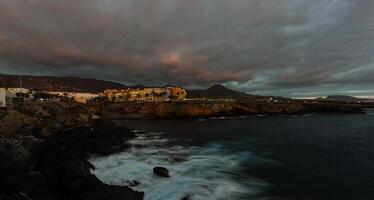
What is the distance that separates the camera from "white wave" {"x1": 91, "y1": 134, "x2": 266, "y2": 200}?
67.7 ft

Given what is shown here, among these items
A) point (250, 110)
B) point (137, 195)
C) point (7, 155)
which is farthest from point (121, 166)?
point (250, 110)

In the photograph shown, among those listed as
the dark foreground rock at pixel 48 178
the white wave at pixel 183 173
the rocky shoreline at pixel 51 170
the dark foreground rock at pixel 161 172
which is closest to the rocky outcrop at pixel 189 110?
the rocky shoreline at pixel 51 170

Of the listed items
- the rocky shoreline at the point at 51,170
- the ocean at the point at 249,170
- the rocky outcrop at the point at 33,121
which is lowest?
the ocean at the point at 249,170

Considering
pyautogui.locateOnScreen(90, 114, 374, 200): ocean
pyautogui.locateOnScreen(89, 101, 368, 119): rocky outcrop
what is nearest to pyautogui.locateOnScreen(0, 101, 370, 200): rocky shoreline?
pyautogui.locateOnScreen(90, 114, 374, 200): ocean

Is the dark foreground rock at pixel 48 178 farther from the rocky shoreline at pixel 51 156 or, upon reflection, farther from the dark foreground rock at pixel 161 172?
the dark foreground rock at pixel 161 172

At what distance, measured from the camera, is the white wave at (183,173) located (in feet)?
67.7

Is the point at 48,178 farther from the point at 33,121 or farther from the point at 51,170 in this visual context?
the point at 33,121

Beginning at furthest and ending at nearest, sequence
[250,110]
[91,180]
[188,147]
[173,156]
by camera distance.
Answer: [250,110]
[188,147]
[173,156]
[91,180]

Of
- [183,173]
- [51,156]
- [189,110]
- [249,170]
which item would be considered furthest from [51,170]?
[189,110]

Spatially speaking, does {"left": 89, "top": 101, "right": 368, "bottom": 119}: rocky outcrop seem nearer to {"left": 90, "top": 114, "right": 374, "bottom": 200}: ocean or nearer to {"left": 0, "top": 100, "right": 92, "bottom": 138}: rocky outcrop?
{"left": 0, "top": 100, "right": 92, "bottom": 138}: rocky outcrop

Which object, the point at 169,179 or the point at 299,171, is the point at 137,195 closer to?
the point at 169,179

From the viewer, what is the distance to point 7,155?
22750 millimetres

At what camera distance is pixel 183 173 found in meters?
26.0

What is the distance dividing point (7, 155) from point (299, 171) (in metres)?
24.0
